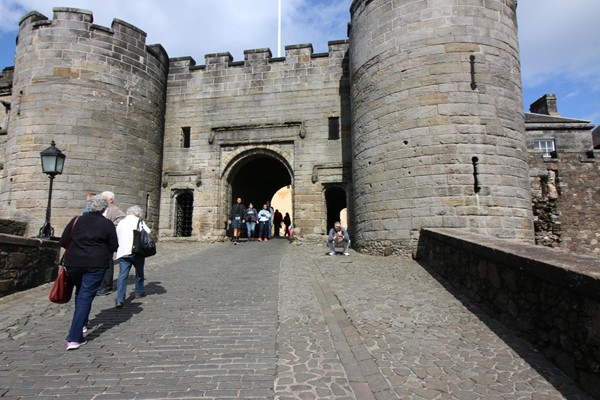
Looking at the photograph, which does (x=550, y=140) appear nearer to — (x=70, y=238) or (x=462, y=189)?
(x=462, y=189)

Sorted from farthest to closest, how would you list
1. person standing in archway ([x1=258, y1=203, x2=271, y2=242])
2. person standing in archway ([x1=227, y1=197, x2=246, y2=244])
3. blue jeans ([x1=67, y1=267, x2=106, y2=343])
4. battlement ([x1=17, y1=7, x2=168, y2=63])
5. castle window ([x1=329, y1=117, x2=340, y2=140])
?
person standing in archway ([x1=258, y1=203, x2=271, y2=242]) < castle window ([x1=329, y1=117, x2=340, y2=140]) < person standing in archway ([x1=227, y1=197, x2=246, y2=244]) < battlement ([x1=17, y1=7, x2=168, y2=63]) < blue jeans ([x1=67, y1=267, x2=106, y2=343])

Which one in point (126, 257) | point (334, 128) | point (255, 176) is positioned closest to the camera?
point (126, 257)

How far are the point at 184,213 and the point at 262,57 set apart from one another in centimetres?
702

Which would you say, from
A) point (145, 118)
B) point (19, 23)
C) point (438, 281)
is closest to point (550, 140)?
point (438, 281)

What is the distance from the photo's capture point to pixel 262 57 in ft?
50.6

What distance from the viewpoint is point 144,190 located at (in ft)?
46.6

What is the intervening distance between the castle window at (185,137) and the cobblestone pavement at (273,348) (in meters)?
10.3

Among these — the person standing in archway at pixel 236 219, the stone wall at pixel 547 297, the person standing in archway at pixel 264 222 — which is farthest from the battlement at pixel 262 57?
the stone wall at pixel 547 297

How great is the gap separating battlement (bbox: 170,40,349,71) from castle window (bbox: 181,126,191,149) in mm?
2531

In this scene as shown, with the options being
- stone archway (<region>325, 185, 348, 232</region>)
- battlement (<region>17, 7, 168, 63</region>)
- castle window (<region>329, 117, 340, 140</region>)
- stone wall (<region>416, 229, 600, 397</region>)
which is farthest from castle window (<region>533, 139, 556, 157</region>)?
battlement (<region>17, 7, 168, 63</region>)

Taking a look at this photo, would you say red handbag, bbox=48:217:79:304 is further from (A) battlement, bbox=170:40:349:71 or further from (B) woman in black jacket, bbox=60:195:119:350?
(A) battlement, bbox=170:40:349:71

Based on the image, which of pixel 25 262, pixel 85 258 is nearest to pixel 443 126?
pixel 85 258

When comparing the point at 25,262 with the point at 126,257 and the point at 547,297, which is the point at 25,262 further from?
the point at 547,297

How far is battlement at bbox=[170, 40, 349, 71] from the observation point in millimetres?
14719
